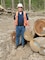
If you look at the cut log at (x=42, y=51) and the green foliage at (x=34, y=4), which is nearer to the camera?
the cut log at (x=42, y=51)

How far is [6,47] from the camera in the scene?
348 inches

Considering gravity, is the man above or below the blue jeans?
above

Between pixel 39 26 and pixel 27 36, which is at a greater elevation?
pixel 39 26

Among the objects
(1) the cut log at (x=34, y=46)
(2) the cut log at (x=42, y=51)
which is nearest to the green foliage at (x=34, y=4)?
(1) the cut log at (x=34, y=46)

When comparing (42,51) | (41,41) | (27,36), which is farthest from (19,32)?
(42,51)

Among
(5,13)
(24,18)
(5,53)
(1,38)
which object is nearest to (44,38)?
(24,18)

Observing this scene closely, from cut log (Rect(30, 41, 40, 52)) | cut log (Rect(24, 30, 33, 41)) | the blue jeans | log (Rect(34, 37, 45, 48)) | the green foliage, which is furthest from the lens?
the green foliage

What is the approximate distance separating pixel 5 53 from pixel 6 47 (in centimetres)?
47

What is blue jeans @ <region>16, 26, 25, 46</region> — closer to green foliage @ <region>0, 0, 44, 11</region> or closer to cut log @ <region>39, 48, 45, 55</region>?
cut log @ <region>39, 48, 45, 55</region>

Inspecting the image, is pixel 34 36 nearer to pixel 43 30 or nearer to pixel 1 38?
pixel 43 30

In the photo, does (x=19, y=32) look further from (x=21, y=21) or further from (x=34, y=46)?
(x=34, y=46)

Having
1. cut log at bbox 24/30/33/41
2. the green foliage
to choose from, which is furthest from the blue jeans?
the green foliage

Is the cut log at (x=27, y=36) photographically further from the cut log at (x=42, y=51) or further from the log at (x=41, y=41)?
the cut log at (x=42, y=51)

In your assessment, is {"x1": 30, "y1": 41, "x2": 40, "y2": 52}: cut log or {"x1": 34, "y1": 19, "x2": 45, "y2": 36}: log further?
{"x1": 34, "y1": 19, "x2": 45, "y2": 36}: log
